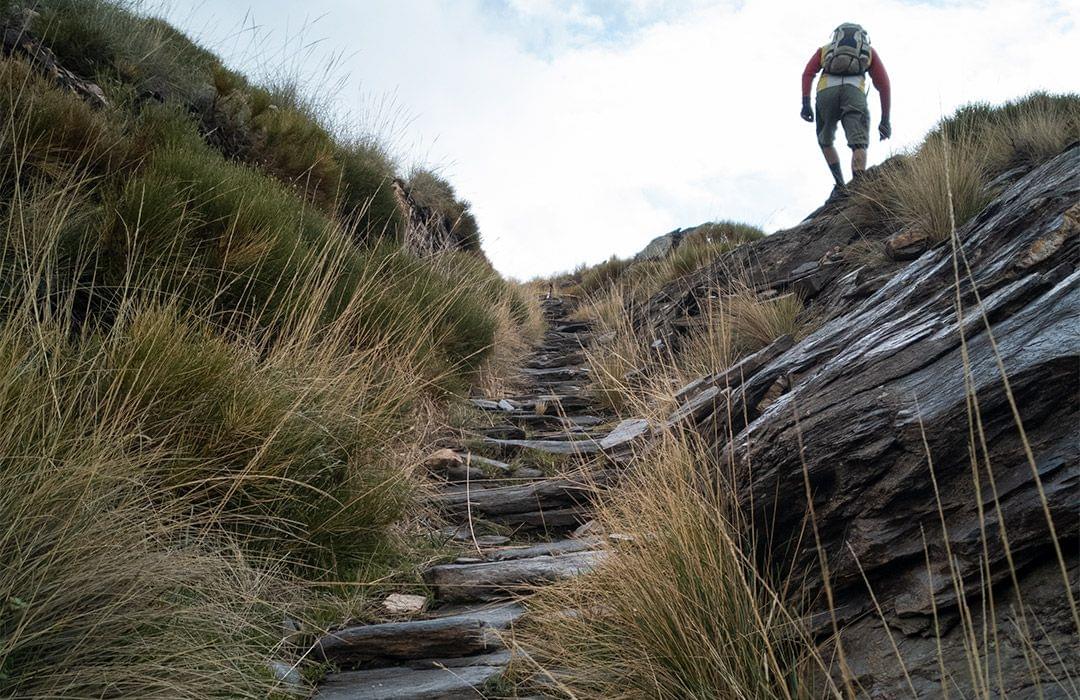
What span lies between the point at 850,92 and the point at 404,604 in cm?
881

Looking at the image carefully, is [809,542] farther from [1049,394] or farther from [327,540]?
[327,540]

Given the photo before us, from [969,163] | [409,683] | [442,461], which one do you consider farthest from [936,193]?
[409,683]

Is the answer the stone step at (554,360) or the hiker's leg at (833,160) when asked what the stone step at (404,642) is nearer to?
the stone step at (554,360)

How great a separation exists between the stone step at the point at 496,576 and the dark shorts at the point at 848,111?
26.5 feet

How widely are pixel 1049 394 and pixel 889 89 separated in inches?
354

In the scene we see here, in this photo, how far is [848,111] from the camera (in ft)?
31.7

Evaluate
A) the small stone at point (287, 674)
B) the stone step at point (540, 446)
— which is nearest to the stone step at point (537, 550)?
the small stone at point (287, 674)

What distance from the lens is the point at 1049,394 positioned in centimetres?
197

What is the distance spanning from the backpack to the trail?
560cm

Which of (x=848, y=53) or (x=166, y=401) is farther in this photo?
(x=848, y=53)

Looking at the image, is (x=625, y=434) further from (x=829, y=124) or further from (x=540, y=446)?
(x=829, y=124)

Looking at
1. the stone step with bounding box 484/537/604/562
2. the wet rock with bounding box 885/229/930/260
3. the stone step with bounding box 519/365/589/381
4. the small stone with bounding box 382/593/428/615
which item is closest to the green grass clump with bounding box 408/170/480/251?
the stone step with bounding box 519/365/589/381

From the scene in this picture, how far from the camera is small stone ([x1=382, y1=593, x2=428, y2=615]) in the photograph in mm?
3166

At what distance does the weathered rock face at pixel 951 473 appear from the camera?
171 centimetres
